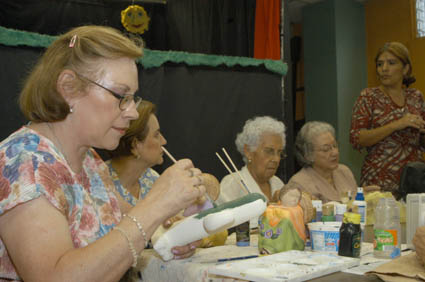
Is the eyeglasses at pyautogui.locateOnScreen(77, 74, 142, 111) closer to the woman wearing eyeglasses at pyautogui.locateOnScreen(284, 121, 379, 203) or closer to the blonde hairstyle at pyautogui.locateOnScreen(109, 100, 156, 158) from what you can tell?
the blonde hairstyle at pyautogui.locateOnScreen(109, 100, 156, 158)

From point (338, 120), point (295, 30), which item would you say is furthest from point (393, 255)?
point (295, 30)

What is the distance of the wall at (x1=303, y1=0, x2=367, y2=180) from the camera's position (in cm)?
488

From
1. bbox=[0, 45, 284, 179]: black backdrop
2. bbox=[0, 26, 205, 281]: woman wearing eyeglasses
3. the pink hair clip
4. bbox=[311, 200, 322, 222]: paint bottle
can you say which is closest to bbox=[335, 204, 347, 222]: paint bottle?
bbox=[311, 200, 322, 222]: paint bottle

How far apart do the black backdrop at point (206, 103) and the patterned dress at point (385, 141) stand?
60 cm

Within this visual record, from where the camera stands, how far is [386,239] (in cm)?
120

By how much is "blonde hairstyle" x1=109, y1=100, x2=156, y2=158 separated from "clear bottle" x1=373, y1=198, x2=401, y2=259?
1.43m

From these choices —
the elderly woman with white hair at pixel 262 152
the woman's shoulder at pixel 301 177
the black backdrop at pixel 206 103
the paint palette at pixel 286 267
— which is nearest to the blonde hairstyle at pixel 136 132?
the black backdrop at pixel 206 103

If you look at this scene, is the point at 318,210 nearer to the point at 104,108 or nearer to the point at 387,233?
the point at 387,233

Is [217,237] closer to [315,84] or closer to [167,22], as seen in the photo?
[167,22]

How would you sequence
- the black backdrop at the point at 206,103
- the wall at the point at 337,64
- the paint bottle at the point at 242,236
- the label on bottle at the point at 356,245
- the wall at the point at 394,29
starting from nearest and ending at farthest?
the label on bottle at the point at 356,245 → the paint bottle at the point at 242,236 → the black backdrop at the point at 206,103 → the wall at the point at 394,29 → the wall at the point at 337,64

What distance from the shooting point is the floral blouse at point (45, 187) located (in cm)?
97

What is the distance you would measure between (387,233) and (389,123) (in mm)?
1753

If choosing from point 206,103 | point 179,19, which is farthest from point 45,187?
point 179,19

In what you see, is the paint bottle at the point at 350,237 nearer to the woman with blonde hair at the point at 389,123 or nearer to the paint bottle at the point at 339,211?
the paint bottle at the point at 339,211
